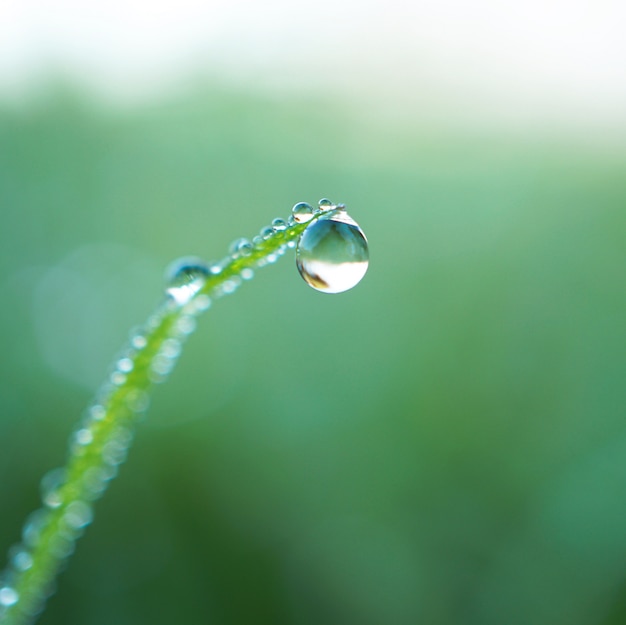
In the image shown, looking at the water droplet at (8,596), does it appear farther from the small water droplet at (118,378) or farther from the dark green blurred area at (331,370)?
the dark green blurred area at (331,370)

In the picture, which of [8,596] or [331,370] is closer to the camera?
[8,596]

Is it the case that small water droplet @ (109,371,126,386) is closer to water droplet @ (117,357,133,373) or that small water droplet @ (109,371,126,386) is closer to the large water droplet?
water droplet @ (117,357,133,373)

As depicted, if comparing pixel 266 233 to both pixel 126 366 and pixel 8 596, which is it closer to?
pixel 126 366

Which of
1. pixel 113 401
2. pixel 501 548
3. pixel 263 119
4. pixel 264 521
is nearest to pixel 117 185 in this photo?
pixel 263 119

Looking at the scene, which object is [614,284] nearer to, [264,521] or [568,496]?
[568,496]

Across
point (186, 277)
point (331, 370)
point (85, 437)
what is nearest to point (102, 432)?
point (85, 437)

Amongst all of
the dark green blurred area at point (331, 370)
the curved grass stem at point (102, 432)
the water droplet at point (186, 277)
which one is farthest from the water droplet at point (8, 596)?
the dark green blurred area at point (331, 370)
